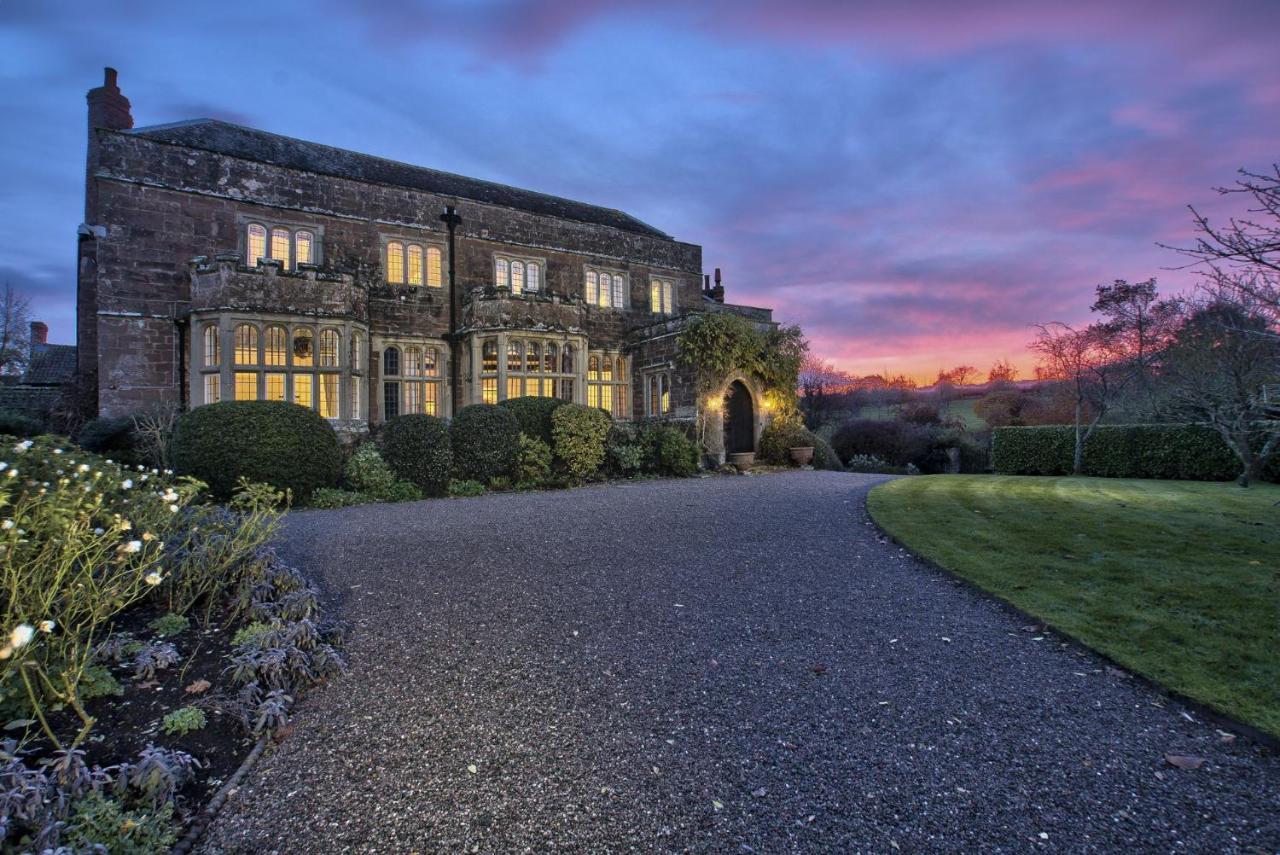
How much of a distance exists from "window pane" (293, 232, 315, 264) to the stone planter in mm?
15092

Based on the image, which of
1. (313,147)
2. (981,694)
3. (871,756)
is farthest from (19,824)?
(313,147)

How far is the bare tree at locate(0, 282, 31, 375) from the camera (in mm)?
26703

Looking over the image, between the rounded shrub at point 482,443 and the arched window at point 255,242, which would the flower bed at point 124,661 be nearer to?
the rounded shrub at point 482,443

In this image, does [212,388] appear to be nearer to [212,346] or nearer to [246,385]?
[246,385]

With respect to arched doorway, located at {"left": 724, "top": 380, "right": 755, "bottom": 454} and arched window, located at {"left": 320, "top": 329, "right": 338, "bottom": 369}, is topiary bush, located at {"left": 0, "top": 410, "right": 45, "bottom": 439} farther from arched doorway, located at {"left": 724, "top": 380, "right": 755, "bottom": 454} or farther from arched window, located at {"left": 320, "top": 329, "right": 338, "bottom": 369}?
arched doorway, located at {"left": 724, "top": 380, "right": 755, "bottom": 454}

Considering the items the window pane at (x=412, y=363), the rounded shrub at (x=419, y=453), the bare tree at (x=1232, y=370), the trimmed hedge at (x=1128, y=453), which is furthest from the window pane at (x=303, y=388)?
the trimmed hedge at (x=1128, y=453)

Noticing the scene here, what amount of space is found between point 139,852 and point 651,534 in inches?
234

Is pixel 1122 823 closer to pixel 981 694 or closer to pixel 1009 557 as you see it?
pixel 981 694

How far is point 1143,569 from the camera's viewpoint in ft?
18.8

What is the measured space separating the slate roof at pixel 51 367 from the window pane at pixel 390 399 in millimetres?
13499

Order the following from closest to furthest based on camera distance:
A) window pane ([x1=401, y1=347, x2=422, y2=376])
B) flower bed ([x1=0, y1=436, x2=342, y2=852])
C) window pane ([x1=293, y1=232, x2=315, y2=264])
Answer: flower bed ([x1=0, y1=436, x2=342, y2=852]) < window pane ([x1=293, y1=232, x2=315, y2=264]) < window pane ([x1=401, y1=347, x2=422, y2=376])

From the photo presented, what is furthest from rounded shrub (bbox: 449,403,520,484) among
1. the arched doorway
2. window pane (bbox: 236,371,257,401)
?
the arched doorway

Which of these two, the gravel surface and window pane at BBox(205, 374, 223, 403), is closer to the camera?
the gravel surface

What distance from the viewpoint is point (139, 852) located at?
6.77ft
